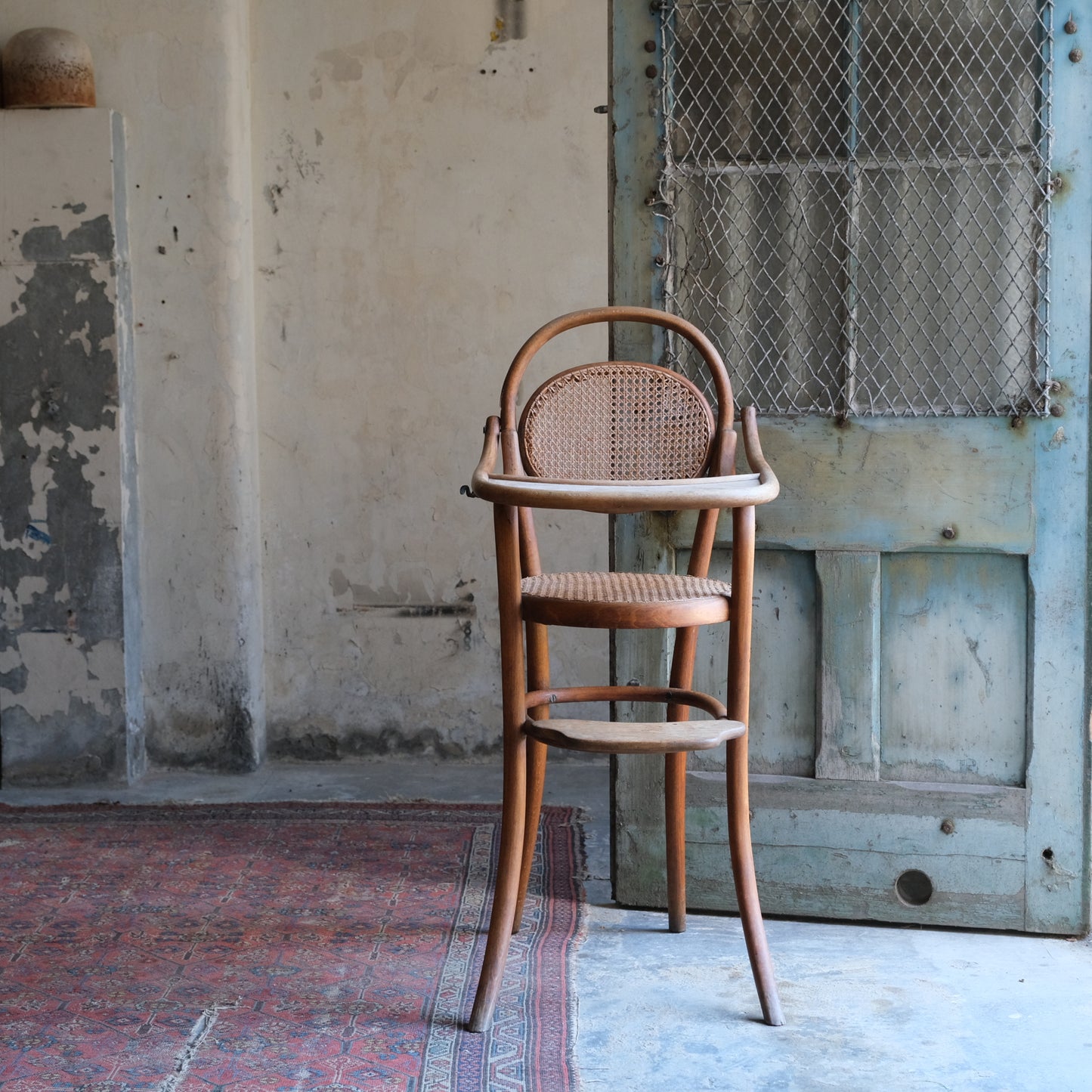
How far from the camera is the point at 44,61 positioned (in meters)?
3.38

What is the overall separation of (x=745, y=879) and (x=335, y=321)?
7.46 ft

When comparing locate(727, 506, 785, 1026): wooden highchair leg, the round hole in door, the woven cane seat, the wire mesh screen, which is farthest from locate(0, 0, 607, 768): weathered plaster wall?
locate(727, 506, 785, 1026): wooden highchair leg

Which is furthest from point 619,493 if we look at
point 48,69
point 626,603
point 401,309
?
point 48,69

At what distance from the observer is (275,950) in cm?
231

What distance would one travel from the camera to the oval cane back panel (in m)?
2.26

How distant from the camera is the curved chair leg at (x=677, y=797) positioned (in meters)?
2.35

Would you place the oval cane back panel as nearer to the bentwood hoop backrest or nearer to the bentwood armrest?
the bentwood hoop backrest

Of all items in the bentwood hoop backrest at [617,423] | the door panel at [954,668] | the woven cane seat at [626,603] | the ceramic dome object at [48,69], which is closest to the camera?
the woven cane seat at [626,603]

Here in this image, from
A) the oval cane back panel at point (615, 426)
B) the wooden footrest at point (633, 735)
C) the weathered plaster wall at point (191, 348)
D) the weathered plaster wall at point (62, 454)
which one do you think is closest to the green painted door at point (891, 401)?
the oval cane back panel at point (615, 426)

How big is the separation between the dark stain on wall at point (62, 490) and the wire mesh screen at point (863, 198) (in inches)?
72.1

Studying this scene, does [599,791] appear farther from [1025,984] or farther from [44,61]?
[44,61]

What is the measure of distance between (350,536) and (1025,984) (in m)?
2.29

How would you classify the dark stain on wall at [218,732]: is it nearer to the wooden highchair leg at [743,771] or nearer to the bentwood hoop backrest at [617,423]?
the bentwood hoop backrest at [617,423]

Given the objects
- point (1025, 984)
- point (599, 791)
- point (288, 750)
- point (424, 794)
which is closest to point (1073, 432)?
point (1025, 984)
